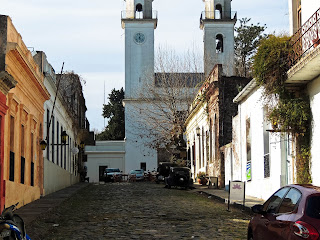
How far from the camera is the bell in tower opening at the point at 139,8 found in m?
64.2

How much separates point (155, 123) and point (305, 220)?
151ft

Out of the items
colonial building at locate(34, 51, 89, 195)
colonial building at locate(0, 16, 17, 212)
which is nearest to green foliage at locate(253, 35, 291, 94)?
colonial building at locate(0, 16, 17, 212)

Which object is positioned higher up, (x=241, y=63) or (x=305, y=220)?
(x=241, y=63)

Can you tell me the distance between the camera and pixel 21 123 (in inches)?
826

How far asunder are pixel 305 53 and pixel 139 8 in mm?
49692

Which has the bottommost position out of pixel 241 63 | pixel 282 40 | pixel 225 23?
pixel 282 40

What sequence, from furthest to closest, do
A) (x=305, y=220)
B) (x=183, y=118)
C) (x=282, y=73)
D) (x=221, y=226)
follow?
(x=183, y=118), (x=282, y=73), (x=221, y=226), (x=305, y=220)

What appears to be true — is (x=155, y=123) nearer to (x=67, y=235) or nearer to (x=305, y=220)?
(x=67, y=235)

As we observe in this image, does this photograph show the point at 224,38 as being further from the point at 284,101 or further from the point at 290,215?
the point at 290,215

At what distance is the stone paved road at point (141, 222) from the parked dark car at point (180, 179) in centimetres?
1148

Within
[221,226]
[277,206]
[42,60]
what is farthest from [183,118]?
[277,206]

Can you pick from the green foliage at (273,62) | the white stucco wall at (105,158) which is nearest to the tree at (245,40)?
the white stucco wall at (105,158)

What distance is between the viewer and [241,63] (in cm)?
6200

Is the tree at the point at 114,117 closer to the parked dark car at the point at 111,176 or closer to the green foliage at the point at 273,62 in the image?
the parked dark car at the point at 111,176
